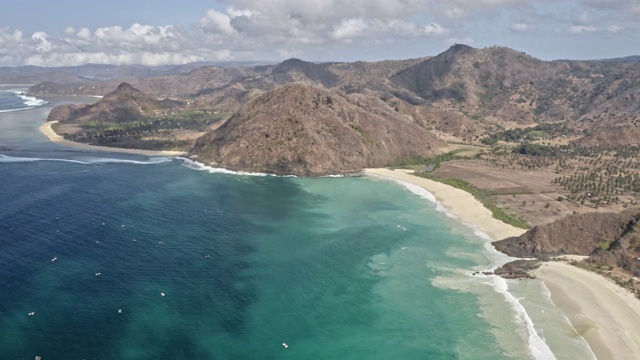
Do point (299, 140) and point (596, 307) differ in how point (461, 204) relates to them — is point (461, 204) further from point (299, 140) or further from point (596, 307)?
point (299, 140)

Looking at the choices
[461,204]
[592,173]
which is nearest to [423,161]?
[592,173]

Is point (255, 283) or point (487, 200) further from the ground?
point (487, 200)

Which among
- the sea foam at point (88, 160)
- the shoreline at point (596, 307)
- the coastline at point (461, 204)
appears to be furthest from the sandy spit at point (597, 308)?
the sea foam at point (88, 160)

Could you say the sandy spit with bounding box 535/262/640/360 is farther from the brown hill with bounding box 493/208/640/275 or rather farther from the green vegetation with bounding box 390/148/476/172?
the green vegetation with bounding box 390/148/476/172

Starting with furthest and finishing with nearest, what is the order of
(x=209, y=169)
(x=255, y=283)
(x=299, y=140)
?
1. (x=209, y=169)
2. (x=299, y=140)
3. (x=255, y=283)

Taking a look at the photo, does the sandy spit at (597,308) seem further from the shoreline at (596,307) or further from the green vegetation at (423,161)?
the green vegetation at (423,161)

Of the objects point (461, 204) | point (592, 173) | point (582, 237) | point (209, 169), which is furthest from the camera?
point (209, 169)

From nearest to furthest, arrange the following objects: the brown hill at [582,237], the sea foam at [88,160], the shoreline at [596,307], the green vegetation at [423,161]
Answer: the shoreline at [596,307]
the brown hill at [582,237]
the sea foam at [88,160]
the green vegetation at [423,161]

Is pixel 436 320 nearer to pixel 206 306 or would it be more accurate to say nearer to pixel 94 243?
pixel 206 306
